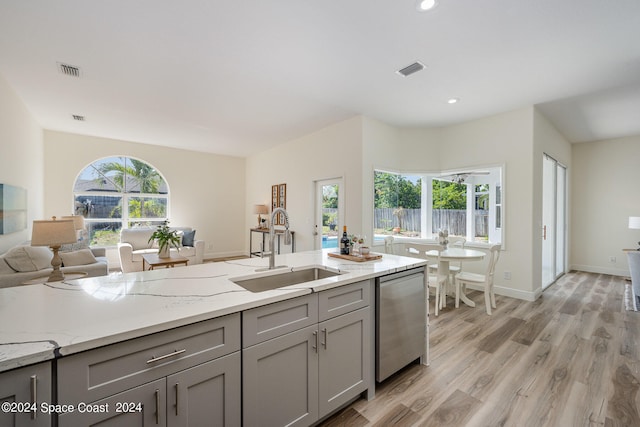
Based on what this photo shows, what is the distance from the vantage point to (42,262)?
310cm

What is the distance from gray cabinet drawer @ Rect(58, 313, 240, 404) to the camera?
0.90 m

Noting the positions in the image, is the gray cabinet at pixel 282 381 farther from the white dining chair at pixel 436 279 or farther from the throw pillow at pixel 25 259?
the throw pillow at pixel 25 259

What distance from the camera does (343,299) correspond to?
5.64ft

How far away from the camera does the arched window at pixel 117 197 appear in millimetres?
5879

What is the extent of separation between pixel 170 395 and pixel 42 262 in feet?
10.6

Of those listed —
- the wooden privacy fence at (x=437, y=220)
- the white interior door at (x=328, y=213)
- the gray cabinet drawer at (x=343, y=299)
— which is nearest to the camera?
the gray cabinet drawer at (x=343, y=299)

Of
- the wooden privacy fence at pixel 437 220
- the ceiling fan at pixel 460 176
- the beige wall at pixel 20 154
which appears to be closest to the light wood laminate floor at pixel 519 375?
the wooden privacy fence at pixel 437 220

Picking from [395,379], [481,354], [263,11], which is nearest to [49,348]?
[395,379]

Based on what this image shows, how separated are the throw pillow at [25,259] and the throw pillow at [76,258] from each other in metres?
0.47

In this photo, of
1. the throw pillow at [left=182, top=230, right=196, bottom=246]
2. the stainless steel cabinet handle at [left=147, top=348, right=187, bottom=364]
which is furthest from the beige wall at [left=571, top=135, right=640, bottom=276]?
the throw pillow at [left=182, top=230, right=196, bottom=246]

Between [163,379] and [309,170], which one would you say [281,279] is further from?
[309,170]

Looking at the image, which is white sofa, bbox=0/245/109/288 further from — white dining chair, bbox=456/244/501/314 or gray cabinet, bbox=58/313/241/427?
white dining chair, bbox=456/244/501/314

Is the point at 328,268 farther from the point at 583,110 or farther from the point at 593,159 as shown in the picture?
the point at 593,159

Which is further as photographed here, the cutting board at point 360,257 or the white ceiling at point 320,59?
the cutting board at point 360,257
